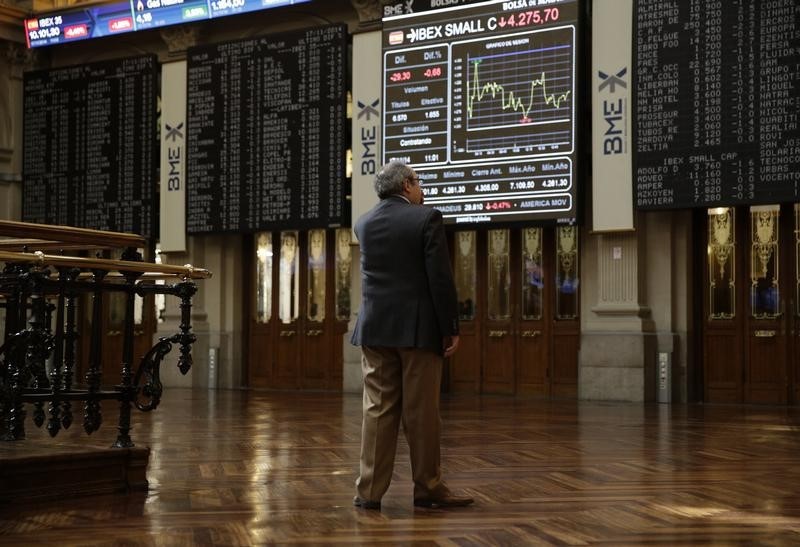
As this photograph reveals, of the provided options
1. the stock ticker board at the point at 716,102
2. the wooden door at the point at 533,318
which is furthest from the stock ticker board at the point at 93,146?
the stock ticker board at the point at 716,102

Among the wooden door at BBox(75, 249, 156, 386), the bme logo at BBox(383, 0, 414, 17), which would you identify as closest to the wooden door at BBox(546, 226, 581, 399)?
the bme logo at BBox(383, 0, 414, 17)

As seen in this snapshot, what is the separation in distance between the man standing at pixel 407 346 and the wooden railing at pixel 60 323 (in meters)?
0.90

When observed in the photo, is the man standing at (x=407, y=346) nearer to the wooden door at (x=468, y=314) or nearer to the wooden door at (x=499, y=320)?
the wooden door at (x=499, y=320)

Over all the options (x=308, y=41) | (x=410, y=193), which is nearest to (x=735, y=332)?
(x=308, y=41)

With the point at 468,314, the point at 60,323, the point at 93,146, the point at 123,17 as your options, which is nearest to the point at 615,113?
the point at 468,314

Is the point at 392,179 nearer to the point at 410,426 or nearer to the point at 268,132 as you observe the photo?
the point at 410,426

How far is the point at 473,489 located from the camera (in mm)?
4684

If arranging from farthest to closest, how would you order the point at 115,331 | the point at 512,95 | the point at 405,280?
the point at 115,331, the point at 512,95, the point at 405,280

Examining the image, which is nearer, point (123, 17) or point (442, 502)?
point (442, 502)

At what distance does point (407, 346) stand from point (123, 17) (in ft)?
38.9

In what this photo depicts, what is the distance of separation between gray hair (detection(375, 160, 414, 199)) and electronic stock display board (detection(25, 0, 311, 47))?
9.42 m

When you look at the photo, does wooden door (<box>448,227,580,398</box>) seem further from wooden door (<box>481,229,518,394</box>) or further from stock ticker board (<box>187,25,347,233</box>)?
stock ticker board (<box>187,25,347,233</box>)

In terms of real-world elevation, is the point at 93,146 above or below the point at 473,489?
above

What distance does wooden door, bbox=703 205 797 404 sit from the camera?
444 inches
